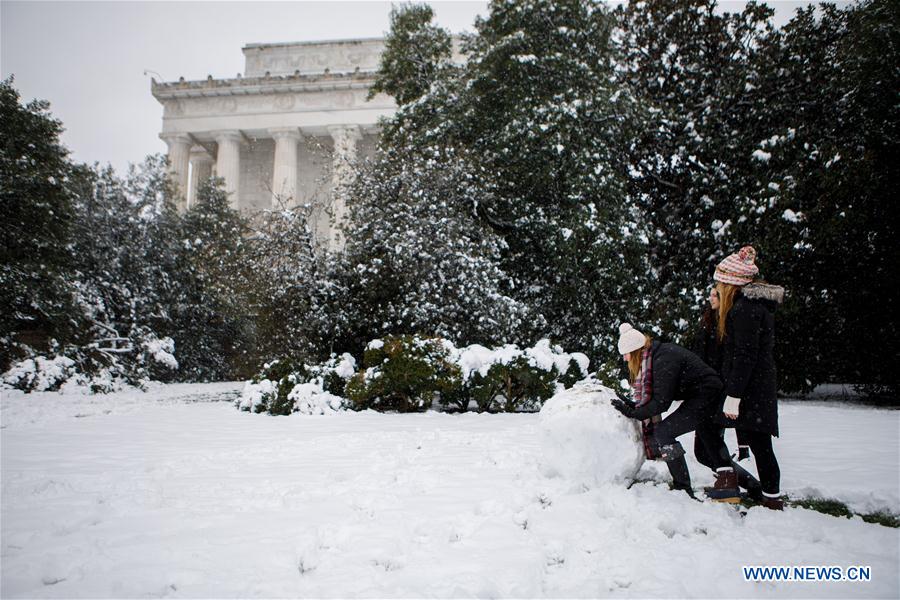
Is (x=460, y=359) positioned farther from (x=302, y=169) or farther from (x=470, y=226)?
(x=302, y=169)

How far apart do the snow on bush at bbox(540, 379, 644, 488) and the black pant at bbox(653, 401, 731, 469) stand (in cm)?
22

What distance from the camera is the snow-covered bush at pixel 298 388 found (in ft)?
27.8

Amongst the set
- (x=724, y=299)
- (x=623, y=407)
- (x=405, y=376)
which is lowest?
(x=405, y=376)

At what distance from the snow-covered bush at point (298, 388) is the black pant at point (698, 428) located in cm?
576

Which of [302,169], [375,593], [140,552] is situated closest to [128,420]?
[140,552]

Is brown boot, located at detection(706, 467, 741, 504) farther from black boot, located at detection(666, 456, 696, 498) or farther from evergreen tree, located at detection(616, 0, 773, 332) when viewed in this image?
evergreen tree, located at detection(616, 0, 773, 332)

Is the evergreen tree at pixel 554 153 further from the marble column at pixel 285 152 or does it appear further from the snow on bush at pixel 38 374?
the marble column at pixel 285 152

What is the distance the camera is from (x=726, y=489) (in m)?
3.61

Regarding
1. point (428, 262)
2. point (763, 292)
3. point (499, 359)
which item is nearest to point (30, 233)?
point (428, 262)

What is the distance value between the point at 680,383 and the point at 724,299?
0.67 m

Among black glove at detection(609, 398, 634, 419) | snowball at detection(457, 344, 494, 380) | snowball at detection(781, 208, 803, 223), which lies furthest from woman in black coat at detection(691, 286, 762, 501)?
snowball at detection(781, 208, 803, 223)

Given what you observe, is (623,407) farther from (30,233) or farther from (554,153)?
(30,233)

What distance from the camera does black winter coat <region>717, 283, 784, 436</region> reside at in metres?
3.56

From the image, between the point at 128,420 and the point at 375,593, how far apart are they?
6929 millimetres
